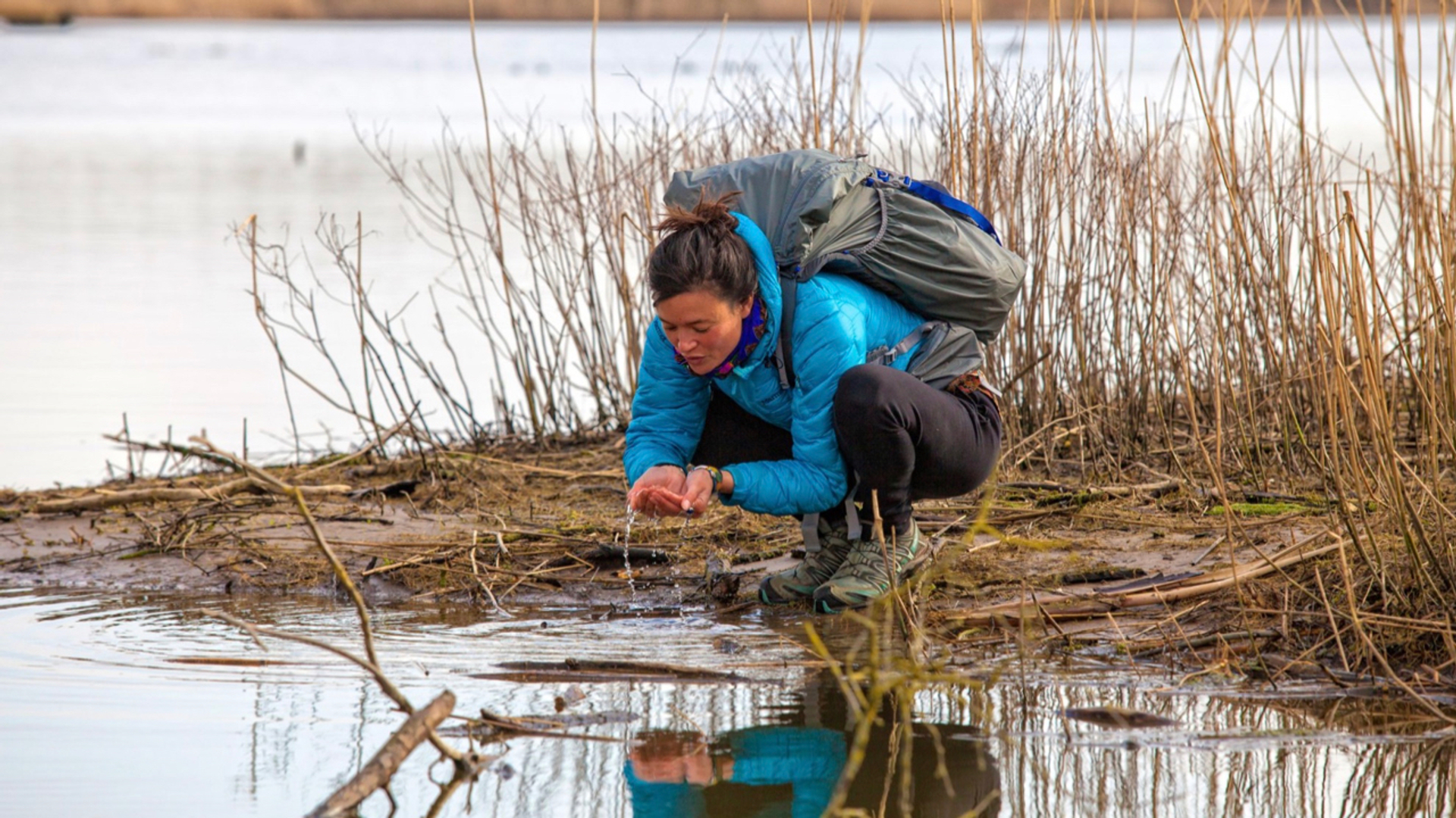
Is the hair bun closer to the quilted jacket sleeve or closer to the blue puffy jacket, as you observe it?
the blue puffy jacket

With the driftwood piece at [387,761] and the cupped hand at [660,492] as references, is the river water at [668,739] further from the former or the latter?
the cupped hand at [660,492]

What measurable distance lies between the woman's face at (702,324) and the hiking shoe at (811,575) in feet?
2.33

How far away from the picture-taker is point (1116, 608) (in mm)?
3543

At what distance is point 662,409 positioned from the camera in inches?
146

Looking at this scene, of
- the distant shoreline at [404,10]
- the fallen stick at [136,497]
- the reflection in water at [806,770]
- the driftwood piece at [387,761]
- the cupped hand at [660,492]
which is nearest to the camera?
the driftwood piece at [387,761]

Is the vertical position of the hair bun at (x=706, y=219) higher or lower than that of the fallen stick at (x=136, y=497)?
higher

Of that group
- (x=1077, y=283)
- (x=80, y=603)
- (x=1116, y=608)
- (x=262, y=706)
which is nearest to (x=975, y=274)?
(x=1116, y=608)

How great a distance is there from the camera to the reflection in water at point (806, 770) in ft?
8.21

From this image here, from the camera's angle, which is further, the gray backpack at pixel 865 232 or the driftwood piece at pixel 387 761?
the gray backpack at pixel 865 232

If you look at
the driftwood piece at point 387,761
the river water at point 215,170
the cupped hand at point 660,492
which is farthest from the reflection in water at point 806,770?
the river water at point 215,170

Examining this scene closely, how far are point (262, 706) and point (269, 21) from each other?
1988 inches

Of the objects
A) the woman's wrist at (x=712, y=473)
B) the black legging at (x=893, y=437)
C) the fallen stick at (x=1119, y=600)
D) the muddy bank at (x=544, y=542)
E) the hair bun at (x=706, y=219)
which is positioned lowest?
the fallen stick at (x=1119, y=600)

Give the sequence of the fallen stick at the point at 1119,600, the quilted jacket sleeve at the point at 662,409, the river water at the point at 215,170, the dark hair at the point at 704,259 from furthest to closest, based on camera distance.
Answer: the river water at the point at 215,170
the quilted jacket sleeve at the point at 662,409
the fallen stick at the point at 1119,600
the dark hair at the point at 704,259

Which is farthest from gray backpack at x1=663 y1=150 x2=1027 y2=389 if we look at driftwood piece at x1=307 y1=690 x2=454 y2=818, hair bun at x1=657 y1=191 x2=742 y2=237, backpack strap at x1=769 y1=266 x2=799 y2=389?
driftwood piece at x1=307 y1=690 x2=454 y2=818
